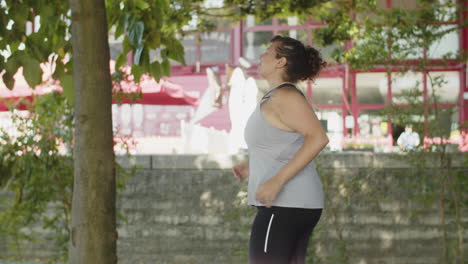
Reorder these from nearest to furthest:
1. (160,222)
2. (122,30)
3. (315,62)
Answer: (315,62) < (122,30) < (160,222)

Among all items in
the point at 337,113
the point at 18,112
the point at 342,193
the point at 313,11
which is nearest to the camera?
the point at 18,112

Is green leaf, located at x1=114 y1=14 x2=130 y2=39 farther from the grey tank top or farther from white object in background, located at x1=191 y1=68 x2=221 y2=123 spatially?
white object in background, located at x1=191 y1=68 x2=221 y2=123

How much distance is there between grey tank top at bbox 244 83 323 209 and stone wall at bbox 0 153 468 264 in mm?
3757

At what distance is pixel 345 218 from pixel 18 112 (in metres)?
3.64

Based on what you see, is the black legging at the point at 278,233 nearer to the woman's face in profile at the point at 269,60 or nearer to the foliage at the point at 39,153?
the woman's face in profile at the point at 269,60

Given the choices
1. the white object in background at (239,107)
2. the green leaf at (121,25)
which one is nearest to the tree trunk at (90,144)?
the green leaf at (121,25)

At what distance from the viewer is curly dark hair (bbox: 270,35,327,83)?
300 cm

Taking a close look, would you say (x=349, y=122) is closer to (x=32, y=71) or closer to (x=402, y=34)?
(x=402, y=34)

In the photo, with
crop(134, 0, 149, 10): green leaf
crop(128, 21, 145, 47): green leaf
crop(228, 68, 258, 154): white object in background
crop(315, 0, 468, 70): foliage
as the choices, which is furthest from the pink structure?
crop(128, 21, 145, 47): green leaf

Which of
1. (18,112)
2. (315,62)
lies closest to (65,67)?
(315,62)

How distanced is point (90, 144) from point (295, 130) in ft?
3.14

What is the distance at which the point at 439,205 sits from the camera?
22.3 feet

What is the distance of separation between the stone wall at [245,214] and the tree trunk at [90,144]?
380cm

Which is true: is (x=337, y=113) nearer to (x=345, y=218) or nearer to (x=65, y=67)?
(x=345, y=218)
